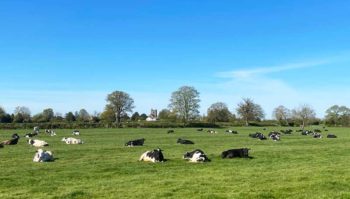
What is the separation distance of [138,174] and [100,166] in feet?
9.22

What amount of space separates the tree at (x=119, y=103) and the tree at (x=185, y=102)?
14603mm

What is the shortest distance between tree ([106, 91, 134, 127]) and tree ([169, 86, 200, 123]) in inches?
575

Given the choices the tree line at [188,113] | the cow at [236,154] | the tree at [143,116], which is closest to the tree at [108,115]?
the tree line at [188,113]

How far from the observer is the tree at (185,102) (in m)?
142

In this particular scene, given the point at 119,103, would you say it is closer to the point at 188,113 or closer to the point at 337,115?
the point at 188,113

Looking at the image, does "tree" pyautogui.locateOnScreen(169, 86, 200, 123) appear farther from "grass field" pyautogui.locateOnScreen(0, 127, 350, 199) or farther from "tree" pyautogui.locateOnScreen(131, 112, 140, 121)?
"grass field" pyautogui.locateOnScreen(0, 127, 350, 199)

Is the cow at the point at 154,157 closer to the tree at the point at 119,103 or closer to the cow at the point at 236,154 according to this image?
the cow at the point at 236,154

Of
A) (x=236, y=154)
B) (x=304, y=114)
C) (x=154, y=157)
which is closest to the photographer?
(x=154, y=157)

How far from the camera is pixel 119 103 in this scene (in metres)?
139

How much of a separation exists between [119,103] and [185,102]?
2125 centimetres

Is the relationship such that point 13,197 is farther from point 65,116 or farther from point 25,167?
point 65,116

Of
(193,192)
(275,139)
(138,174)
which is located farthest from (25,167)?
(275,139)

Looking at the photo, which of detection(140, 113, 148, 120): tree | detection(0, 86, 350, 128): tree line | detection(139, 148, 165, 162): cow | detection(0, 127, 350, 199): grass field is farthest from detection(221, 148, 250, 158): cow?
detection(140, 113, 148, 120): tree

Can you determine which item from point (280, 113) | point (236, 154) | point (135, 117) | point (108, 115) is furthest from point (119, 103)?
point (236, 154)
